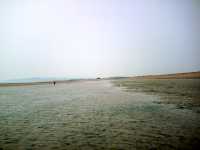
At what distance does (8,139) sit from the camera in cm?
895

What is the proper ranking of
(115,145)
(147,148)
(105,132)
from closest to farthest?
(147,148) < (115,145) < (105,132)

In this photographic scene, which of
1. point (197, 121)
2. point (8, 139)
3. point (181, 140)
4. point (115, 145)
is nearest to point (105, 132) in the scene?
point (115, 145)

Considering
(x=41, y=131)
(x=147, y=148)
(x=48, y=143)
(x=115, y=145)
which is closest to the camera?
(x=147, y=148)

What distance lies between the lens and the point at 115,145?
761 cm

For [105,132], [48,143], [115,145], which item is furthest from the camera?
[105,132]

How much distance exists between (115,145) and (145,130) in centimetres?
268

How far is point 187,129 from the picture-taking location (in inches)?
369

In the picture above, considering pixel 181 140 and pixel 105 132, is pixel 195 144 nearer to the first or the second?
pixel 181 140

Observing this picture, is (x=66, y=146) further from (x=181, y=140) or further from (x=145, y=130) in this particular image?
(x=181, y=140)

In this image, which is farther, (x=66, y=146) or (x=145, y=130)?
(x=145, y=130)

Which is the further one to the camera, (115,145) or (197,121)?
(197,121)

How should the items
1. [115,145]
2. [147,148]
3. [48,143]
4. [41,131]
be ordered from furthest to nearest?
[41,131]
[48,143]
[115,145]
[147,148]

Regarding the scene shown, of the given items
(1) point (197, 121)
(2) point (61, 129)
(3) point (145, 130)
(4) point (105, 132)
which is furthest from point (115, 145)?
(1) point (197, 121)

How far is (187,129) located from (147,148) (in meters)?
3.46
